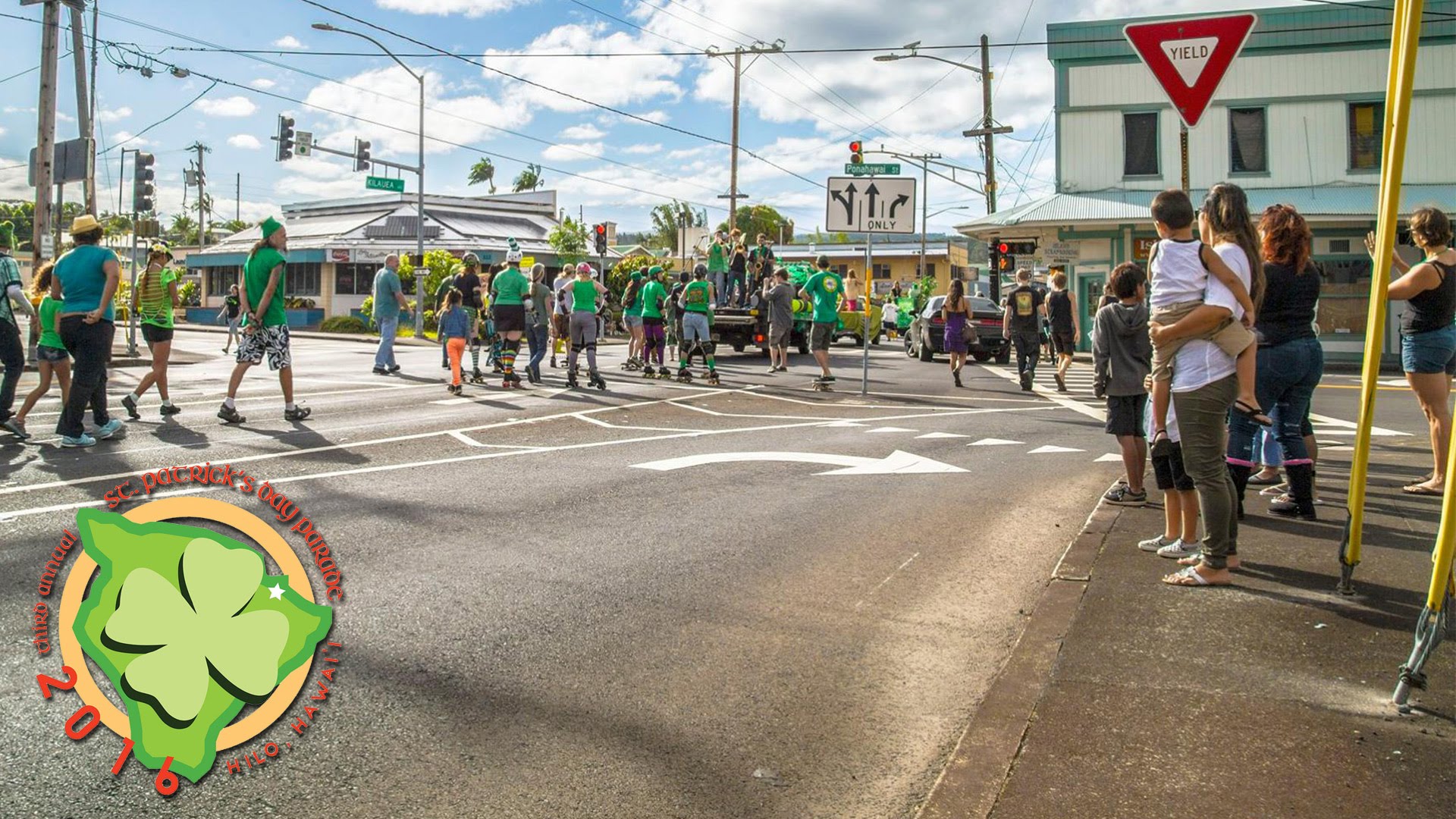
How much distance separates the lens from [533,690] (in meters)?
4.05

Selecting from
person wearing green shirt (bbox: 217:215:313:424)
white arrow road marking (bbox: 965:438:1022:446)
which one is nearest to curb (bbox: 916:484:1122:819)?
white arrow road marking (bbox: 965:438:1022:446)

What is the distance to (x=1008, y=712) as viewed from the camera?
12.6 feet

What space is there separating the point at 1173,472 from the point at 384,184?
35093 millimetres

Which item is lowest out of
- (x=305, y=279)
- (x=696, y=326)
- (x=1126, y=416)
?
(x=1126, y=416)

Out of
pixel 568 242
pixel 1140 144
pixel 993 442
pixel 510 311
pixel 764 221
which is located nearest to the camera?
pixel 993 442

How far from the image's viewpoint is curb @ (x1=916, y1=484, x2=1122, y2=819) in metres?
3.24

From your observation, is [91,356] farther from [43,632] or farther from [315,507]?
[43,632]

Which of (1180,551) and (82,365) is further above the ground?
(82,365)

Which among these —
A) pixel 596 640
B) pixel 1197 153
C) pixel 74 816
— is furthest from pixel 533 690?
pixel 1197 153

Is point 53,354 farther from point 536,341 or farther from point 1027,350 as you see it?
point 1027,350

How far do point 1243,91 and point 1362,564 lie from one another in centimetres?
2892

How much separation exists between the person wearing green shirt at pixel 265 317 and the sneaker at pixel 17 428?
5.55 feet

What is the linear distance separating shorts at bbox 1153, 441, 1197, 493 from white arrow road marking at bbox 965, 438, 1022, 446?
5.06 m

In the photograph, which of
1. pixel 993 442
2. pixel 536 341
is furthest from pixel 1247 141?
pixel 993 442
